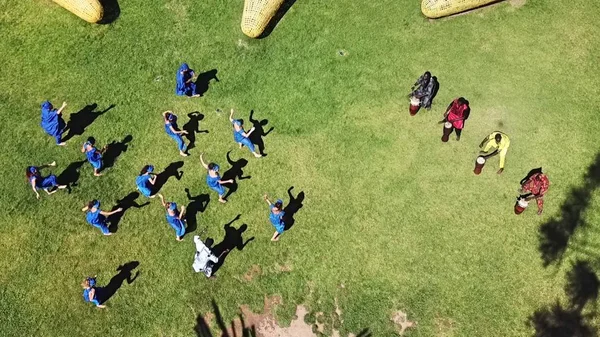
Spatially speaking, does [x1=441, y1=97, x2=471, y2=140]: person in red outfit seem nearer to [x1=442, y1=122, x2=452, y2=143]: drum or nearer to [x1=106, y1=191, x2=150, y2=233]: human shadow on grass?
[x1=442, y1=122, x2=452, y2=143]: drum

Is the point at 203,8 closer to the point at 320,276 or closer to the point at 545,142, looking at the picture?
the point at 320,276

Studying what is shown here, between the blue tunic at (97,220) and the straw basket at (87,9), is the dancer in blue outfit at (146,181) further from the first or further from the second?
the straw basket at (87,9)

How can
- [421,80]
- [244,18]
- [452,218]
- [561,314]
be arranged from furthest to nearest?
[244,18]
[421,80]
[452,218]
[561,314]

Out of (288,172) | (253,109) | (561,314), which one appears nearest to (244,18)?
(253,109)

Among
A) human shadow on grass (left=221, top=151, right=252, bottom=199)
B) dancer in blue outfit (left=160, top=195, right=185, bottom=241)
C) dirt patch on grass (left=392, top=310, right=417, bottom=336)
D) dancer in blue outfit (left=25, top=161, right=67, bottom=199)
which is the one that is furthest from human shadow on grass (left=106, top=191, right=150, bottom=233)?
dirt patch on grass (left=392, top=310, right=417, bottom=336)

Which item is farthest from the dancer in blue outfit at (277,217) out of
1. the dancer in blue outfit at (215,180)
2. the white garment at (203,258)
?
the white garment at (203,258)

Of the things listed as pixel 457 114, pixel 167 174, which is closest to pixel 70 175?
pixel 167 174
